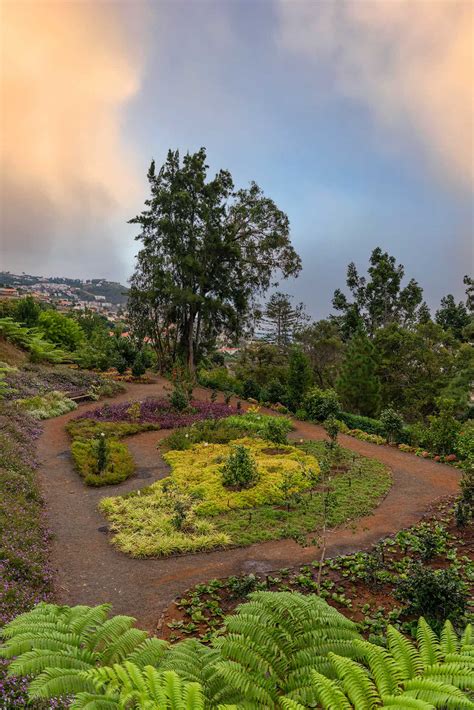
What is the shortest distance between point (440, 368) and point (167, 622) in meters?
21.5

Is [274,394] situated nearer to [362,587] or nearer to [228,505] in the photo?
[228,505]

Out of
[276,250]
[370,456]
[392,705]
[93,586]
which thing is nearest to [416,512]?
[370,456]

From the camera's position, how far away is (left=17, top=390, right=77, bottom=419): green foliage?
17.6 meters

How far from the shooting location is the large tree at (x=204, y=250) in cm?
2648

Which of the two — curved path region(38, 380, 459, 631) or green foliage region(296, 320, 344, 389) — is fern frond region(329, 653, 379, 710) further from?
green foliage region(296, 320, 344, 389)

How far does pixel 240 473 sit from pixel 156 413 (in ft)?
28.4

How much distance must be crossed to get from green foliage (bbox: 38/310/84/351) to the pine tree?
2109cm

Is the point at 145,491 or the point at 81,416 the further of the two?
the point at 81,416

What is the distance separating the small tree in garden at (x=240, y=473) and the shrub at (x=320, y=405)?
791 cm

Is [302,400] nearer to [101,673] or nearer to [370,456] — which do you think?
[370,456]

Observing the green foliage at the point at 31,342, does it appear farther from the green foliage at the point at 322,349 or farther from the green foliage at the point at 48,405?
the green foliage at the point at 322,349

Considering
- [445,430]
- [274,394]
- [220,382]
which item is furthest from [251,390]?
[445,430]

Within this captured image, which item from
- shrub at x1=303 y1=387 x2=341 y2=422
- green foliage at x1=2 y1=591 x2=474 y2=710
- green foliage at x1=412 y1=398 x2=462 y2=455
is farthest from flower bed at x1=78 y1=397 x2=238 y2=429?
green foliage at x1=2 y1=591 x2=474 y2=710

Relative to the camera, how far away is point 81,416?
17891 mm
